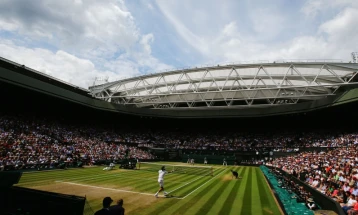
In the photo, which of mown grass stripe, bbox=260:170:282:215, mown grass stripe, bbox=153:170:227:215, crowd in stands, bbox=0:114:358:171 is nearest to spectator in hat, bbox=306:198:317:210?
mown grass stripe, bbox=260:170:282:215

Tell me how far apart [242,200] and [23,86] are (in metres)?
35.5

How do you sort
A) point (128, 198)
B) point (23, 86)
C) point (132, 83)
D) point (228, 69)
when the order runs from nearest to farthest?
point (128, 198), point (23, 86), point (228, 69), point (132, 83)

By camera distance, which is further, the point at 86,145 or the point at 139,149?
the point at 139,149

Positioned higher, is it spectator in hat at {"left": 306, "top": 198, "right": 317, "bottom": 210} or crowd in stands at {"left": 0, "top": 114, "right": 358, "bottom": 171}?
crowd in stands at {"left": 0, "top": 114, "right": 358, "bottom": 171}

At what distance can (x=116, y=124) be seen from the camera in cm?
6175

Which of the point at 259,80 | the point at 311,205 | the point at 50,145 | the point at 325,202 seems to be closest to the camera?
the point at 325,202

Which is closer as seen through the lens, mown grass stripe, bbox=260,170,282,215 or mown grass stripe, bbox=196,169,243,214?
mown grass stripe, bbox=196,169,243,214

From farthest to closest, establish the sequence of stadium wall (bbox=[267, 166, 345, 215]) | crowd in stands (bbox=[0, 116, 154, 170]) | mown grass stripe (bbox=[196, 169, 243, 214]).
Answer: crowd in stands (bbox=[0, 116, 154, 170])
mown grass stripe (bbox=[196, 169, 243, 214])
stadium wall (bbox=[267, 166, 345, 215])

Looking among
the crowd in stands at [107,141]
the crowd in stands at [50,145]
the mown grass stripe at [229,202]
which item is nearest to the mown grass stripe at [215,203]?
the mown grass stripe at [229,202]

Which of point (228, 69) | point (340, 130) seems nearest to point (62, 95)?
point (228, 69)

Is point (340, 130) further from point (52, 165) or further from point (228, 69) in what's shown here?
point (52, 165)

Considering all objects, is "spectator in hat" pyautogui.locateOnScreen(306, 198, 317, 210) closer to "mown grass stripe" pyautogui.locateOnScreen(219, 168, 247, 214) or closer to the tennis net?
"mown grass stripe" pyautogui.locateOnScreen(219, 168, 247, 214)

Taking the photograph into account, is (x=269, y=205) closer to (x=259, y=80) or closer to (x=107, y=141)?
(x=259, y=80)

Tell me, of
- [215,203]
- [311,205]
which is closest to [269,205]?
[311,205]
